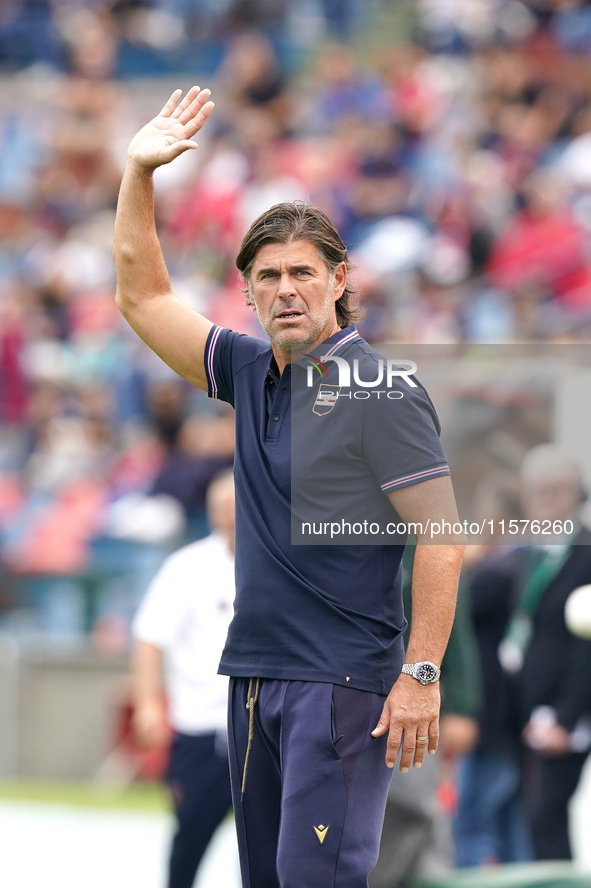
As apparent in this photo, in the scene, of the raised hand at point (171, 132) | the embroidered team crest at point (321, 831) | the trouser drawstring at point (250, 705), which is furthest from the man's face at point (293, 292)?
the embroidered team crest at point (321, 831)

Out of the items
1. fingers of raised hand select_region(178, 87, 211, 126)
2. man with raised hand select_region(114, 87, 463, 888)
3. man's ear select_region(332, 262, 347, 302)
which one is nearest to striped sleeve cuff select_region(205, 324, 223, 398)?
man with raised hand select_region(114, 87, 463, 888)

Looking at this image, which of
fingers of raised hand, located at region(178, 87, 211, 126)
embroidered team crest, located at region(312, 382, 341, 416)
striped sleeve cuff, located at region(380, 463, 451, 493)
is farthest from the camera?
fingers of raised hand, located at region(178, 87, 211, 126)

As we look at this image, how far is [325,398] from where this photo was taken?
127 inches

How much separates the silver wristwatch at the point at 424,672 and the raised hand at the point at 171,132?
1478 mm

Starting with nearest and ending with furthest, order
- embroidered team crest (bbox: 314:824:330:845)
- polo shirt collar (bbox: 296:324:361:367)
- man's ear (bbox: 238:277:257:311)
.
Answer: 1. embroidered team crest (bbox: 314:824:330:845)
2. polo shirt collar (bbox: 296:324:361:367)
3. man's ear (bbox: 238:277:257:311)

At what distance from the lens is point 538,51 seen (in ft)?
43.5

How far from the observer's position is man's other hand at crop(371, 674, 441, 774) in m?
3.01

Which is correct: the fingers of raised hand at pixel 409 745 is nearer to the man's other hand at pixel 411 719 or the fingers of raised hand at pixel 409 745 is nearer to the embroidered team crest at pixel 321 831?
the man's other hand at pixel 411 719

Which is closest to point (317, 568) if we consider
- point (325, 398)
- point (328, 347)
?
point (325, 398)

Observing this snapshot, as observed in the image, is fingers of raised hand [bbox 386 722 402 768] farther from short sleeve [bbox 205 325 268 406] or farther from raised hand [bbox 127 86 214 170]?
raised hand [bbox 127 86 214 170]

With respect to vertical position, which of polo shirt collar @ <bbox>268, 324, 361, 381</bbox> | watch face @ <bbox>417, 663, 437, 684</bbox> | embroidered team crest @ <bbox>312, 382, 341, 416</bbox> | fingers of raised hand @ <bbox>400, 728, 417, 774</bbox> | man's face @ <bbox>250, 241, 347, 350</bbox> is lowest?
fingers of raised hand @ <bbox>400, 728, 417, 774</bbox>

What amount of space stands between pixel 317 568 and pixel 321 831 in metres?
0.63

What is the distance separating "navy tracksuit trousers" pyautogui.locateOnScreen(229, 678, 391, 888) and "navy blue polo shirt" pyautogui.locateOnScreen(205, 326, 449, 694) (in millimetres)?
66

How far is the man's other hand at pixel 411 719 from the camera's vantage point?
301 cm
